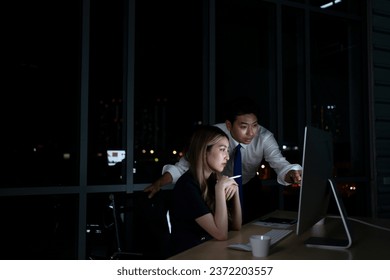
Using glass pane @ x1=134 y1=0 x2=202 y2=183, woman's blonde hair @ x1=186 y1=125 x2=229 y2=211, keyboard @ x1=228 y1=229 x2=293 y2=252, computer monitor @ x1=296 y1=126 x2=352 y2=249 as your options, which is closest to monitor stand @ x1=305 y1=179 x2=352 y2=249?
computer monitor @ x1=296 y1=126 x2=352 y2=249

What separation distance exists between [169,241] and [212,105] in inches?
66.6

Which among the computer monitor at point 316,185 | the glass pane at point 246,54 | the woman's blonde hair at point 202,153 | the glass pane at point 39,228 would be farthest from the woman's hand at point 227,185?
the glass pane at point 246,54

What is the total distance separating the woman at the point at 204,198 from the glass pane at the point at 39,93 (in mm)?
1245

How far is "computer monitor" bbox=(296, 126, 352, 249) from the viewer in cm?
127

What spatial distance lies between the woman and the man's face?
463 mm

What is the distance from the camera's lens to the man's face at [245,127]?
232 cm

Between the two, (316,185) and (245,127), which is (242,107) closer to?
(245,127)

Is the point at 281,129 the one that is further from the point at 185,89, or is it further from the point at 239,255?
the point at 185,89

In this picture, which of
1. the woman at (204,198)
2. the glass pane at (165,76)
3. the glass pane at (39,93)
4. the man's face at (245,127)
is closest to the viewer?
the woman at (204,198)

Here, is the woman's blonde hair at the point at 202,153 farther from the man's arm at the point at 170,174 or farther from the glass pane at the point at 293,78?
the glass pane at the point at 293,78

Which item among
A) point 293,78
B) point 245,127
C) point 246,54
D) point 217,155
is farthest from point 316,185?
point 246,54

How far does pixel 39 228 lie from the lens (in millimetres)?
6297

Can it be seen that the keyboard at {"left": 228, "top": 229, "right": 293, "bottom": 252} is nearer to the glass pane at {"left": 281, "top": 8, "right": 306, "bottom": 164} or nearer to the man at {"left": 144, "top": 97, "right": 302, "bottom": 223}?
the man at {"left": 144, "top": 97, "right": 302, "bottom": 223}

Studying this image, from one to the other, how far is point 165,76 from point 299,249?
10.1 metres
